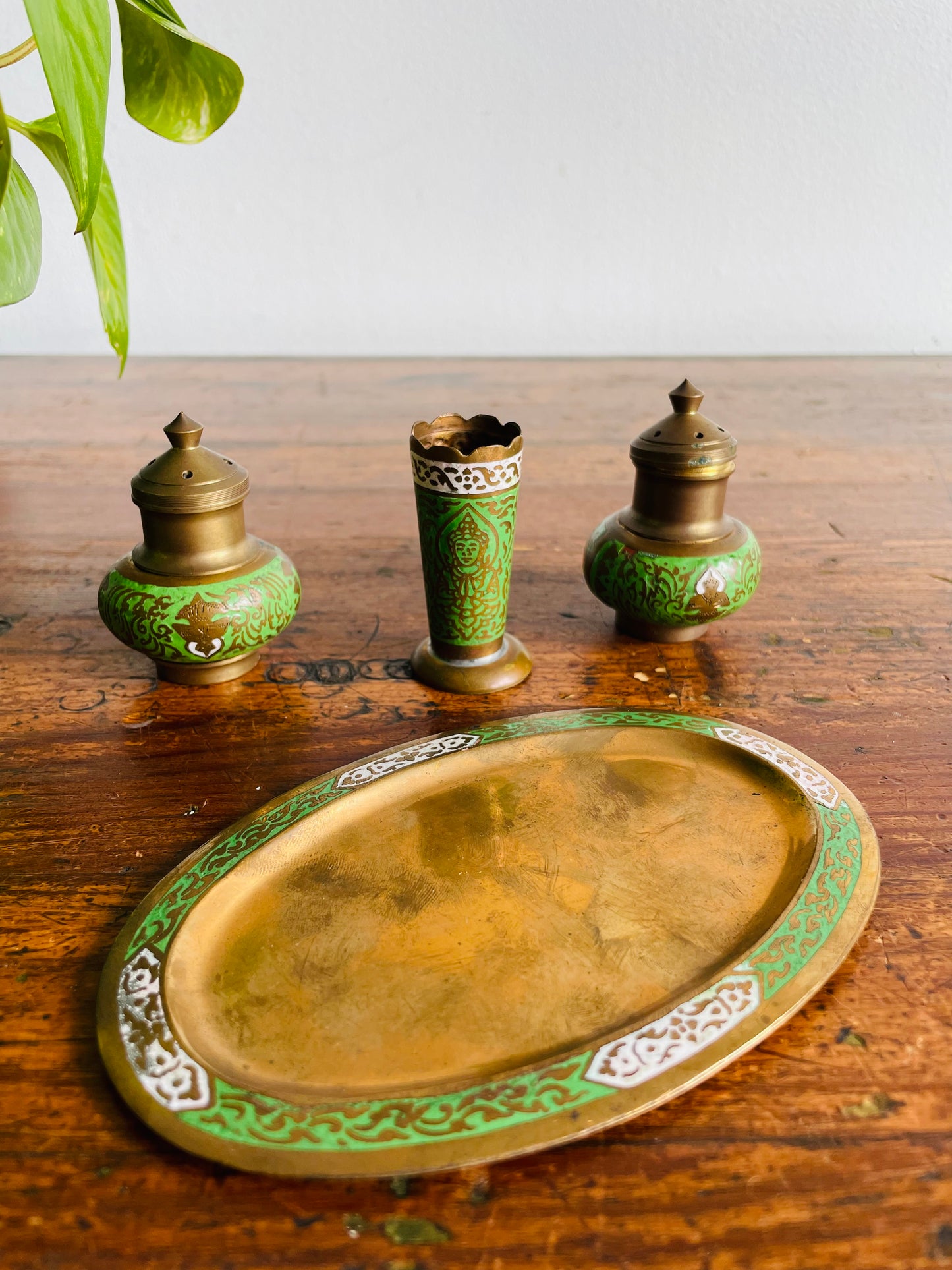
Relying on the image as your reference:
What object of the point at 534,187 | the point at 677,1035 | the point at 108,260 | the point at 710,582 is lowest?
the point at 677,1035

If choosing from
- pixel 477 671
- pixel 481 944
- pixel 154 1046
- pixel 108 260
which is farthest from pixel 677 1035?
pixel 108 260

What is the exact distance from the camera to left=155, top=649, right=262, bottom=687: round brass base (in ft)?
3.12

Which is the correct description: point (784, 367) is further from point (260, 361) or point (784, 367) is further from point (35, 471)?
point (35, 471)

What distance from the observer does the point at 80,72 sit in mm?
507

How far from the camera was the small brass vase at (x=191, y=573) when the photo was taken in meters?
0.86

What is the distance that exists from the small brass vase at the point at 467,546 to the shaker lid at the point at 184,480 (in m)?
0.17

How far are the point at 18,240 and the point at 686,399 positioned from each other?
0.57m

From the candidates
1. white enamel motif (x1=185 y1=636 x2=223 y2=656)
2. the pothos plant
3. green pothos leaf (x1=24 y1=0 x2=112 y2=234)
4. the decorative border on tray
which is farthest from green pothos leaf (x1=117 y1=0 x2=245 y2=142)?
white enamel motif (x1=185 y1=636 x2=223 y2=656)

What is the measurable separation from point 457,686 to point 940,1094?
0.52 meters

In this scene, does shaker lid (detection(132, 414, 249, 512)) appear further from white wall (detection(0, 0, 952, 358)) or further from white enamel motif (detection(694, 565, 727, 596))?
white wall (detection(0, 0, 952, 358))

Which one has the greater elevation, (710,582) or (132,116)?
(132,116)

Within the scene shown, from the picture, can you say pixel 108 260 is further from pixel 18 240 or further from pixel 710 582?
pixel 710 582

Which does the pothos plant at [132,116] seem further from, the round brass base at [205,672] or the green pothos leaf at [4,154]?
the round brass base at [205,672]

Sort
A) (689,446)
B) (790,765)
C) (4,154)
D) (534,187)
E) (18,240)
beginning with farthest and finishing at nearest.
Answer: (534,187) < (689,446) < (790,765) < (18,240) < (4,154)
